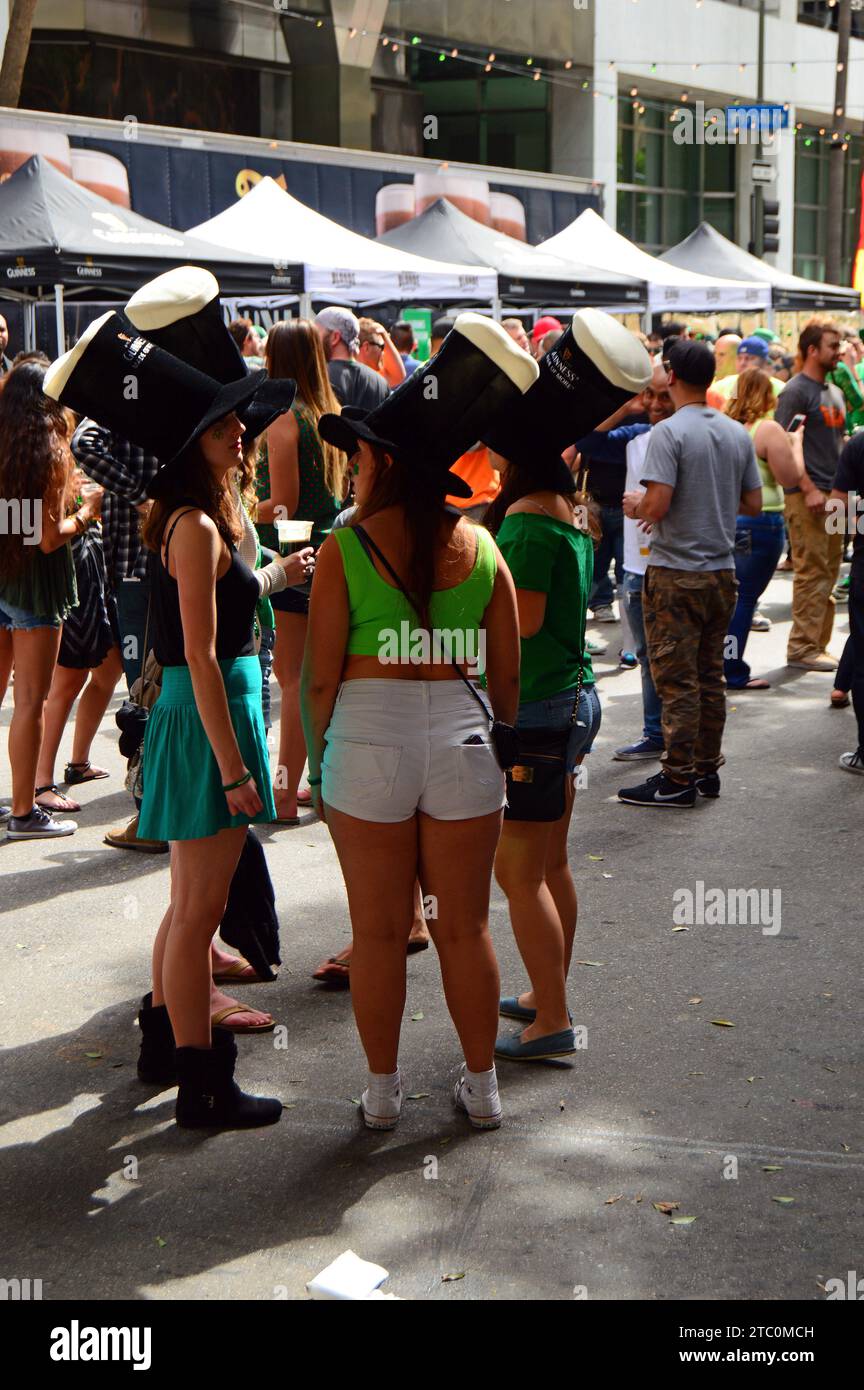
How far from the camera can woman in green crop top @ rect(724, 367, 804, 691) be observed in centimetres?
963

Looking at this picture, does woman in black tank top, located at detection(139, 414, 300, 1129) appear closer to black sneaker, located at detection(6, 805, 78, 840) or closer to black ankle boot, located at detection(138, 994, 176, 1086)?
black ankle boot, located at detection(138, 994, 176, 1086)

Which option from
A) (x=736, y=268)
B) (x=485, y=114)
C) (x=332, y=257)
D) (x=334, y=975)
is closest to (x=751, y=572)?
(x=334, y=975)

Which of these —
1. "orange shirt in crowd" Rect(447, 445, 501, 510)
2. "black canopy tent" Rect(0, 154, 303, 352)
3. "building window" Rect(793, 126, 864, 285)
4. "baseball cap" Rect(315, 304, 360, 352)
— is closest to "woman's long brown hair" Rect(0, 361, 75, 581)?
"orange shirt in crowd" Rect(447, 445, 501, 510)

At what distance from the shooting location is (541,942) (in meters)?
4.41

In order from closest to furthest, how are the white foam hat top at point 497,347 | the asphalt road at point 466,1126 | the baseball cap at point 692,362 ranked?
the asphalt road at point 466,1126
the white foam hat top at point 497,347
the baseball cap at point 692,362

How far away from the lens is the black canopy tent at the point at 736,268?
21516mm

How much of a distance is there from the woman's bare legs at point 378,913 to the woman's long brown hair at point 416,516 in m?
0.54

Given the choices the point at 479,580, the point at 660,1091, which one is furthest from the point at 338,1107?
the point at 479,580

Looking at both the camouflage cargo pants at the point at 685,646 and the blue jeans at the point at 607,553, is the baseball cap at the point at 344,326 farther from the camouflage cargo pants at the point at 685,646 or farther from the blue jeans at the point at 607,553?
the camouflage cargo pants at the point at 685,646

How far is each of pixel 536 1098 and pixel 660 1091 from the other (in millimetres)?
346

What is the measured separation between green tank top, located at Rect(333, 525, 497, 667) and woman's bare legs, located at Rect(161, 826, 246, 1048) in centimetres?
66

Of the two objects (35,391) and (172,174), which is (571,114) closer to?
(172,174)

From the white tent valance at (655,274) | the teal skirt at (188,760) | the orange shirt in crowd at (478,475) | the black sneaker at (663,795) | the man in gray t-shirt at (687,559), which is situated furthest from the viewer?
the white tent valance at (655,274)

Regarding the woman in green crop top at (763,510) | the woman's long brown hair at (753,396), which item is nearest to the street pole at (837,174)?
the woman in green crop top at (763,510)
